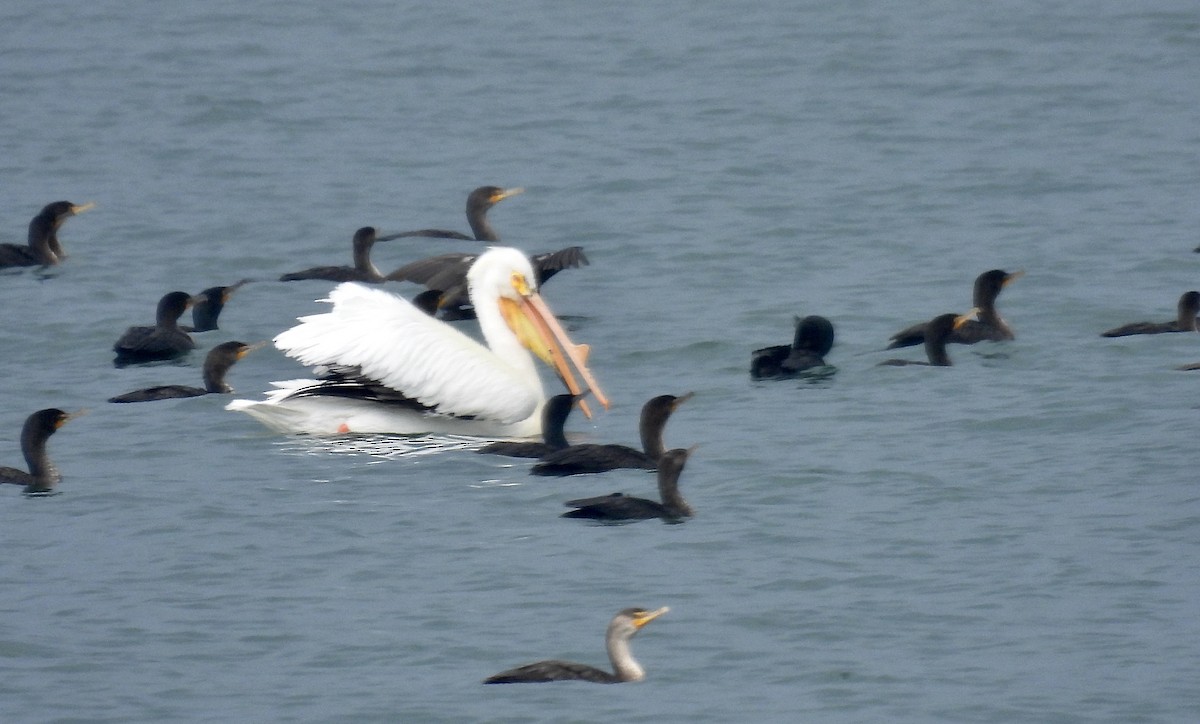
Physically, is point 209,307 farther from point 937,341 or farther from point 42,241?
point 937,341

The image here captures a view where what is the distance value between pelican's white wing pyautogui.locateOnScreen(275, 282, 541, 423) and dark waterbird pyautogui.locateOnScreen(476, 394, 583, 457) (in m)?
0.30

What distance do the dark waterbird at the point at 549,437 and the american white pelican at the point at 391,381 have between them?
0.34m

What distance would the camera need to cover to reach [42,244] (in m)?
15.8

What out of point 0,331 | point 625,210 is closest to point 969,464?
point 0,331

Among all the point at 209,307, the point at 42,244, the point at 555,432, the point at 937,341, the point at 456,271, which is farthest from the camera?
the point at 42,244

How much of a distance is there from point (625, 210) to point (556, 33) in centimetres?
814

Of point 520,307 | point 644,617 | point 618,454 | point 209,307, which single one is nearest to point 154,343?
point 209,307

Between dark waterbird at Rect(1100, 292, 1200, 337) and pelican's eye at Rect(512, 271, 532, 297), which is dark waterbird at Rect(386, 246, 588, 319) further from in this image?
dark waterbird at Rect(1100, 292, 1200, 337)

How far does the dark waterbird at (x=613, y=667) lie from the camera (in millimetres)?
7402

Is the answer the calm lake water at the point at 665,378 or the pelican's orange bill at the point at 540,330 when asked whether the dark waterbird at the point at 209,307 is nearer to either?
the calm lake water at the point at 665,378

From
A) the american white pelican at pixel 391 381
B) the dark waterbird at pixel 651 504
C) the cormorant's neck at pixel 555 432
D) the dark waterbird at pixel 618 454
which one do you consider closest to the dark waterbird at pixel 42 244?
the american white pelican at pixel 391 381

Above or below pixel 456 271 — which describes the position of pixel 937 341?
below

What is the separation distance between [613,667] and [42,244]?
9212 mm

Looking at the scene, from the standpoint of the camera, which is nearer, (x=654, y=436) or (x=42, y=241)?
(x=654, y=436)
